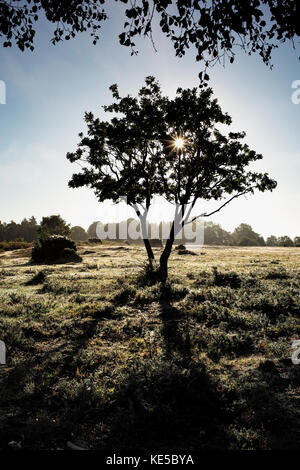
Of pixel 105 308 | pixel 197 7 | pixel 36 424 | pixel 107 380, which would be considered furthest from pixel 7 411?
pixel 197 7

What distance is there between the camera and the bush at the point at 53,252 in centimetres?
2827

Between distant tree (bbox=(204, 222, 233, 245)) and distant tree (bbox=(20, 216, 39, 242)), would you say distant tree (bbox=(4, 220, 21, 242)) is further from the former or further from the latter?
distant tree (bbox=(204, 222, 233, 245))

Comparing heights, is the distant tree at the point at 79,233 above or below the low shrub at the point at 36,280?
above

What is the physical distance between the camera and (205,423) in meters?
3.73

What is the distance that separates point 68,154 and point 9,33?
37.3ft

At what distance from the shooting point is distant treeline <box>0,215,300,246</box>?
74438mm

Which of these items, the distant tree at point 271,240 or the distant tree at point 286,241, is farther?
the distant tree at point 271,240

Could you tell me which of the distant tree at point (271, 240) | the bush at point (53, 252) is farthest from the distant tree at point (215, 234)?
the bush at point (53, 252)

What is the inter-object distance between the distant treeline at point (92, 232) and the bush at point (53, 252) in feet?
141

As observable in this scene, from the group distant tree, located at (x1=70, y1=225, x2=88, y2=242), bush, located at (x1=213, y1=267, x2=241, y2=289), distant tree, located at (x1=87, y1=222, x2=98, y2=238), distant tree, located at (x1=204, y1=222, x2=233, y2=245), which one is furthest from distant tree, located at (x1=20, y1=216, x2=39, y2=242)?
bush, located at (x1=213, y1=267, x2=241, y2=289)

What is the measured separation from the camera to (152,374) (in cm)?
477

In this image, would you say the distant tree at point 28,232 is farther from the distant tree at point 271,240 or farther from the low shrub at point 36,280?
the distant tree at point 271,240

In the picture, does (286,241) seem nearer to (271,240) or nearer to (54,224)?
(271,240)

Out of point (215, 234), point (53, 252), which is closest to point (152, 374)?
point (53, 252)
